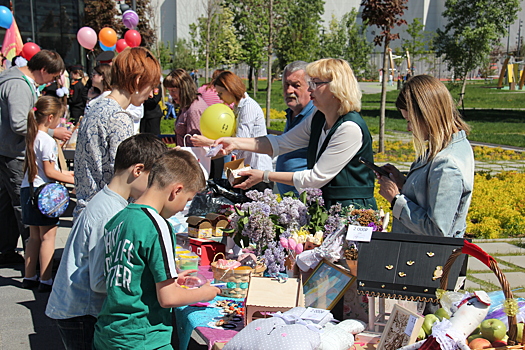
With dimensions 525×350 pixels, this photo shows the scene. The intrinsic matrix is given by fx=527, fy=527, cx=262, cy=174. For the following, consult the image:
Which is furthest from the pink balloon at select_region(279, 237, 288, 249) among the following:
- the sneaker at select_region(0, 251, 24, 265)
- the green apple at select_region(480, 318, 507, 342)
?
the sneaker at select_region(0, 251, 24, 265)

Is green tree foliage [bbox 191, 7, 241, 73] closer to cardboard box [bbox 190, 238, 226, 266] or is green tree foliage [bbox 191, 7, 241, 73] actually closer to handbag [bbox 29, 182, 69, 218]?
handbag [bbox 29, 182, 69, 218]

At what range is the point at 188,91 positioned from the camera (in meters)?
6.43

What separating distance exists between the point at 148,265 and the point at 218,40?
30.7m

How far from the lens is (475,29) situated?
74.6 feet

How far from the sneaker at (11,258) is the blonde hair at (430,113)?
4.63 metres

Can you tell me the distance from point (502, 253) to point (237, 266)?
3.88m

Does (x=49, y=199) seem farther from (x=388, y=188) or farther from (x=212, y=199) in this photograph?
(x=388, y=188)

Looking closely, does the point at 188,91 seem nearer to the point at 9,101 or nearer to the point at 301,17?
the point at 9,101

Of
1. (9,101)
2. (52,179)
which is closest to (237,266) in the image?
(52,179)

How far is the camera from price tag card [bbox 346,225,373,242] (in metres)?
2.13

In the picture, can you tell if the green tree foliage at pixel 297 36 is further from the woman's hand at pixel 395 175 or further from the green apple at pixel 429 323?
the green apple at pixel 429 323

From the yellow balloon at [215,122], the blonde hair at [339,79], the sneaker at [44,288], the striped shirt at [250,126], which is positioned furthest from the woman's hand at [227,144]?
the sneaker at [44,288]

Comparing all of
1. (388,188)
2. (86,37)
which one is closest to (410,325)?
(388,188)

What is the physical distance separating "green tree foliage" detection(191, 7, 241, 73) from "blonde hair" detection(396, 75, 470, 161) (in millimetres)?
24829
